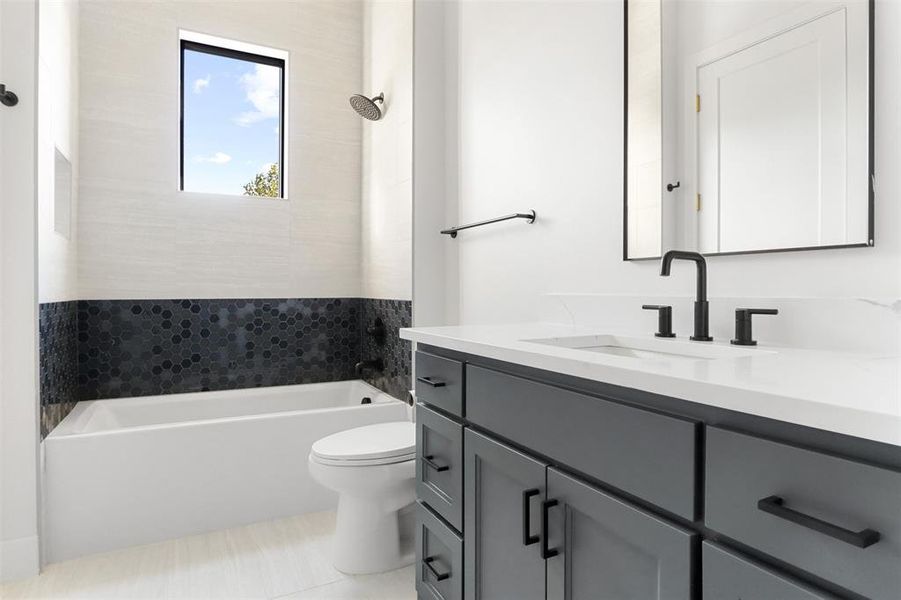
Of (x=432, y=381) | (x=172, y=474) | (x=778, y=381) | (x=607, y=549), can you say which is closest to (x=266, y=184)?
(x=172, y=474)

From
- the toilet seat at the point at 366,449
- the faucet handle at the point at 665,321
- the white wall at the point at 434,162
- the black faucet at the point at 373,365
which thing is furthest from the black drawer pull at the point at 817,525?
the black faucet at the point at 373,365

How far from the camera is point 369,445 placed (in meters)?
1.95

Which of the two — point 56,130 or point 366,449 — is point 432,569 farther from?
point 56,130

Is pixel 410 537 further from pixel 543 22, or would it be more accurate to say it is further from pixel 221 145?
pixel 221 145

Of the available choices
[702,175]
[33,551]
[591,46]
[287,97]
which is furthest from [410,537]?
[287,97]

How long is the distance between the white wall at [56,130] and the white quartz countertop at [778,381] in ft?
6.27

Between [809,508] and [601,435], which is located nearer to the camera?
[809,508]

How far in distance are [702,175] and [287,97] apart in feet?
8.60

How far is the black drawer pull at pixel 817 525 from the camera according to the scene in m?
0.54

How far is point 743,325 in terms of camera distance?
1143 mm

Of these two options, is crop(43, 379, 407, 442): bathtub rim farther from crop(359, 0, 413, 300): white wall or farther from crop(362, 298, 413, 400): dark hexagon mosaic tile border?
crop(359, 0, 413, 300): white wall

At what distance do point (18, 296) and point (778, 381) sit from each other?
7.63ft

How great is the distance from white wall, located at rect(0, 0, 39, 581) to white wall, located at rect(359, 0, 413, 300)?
59.1 inches

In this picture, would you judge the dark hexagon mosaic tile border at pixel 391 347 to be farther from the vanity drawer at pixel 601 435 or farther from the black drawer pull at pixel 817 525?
the black drawer pull at pixel 817 525
